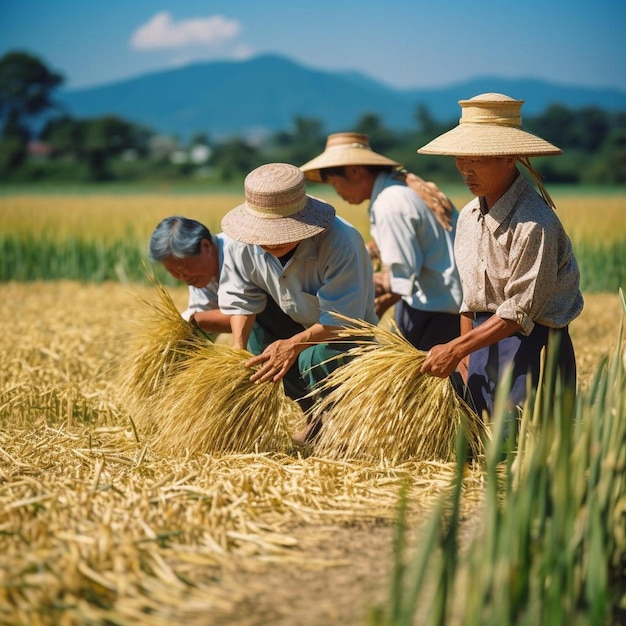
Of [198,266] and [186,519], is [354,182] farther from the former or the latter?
[186,519]

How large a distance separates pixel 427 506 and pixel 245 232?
1.17 metres

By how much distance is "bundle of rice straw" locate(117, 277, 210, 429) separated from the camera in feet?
12.6

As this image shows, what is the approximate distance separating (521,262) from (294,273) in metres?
0.90

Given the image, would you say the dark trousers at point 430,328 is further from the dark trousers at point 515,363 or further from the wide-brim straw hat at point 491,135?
the wide-brim straw hat at point 491,135

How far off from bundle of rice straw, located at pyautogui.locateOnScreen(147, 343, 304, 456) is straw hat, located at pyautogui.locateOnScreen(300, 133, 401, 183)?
124 centimetres

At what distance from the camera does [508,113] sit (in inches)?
125

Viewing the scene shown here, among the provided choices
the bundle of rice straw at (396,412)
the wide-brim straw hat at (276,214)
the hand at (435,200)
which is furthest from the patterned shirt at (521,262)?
the hand at (435,200)

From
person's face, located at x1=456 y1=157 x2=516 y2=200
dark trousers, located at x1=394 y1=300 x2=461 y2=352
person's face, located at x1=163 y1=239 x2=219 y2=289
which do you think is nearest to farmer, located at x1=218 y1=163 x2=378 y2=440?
person's face, located at x1=163 y1=239 x2=219 y2=289

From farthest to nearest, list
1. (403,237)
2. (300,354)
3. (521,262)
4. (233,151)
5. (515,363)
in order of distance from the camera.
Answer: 1. (233,151)
2. (403,237)
3. (300,354)
4. (515,363)
5. (521,262)

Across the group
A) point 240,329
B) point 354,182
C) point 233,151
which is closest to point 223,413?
point 240,329

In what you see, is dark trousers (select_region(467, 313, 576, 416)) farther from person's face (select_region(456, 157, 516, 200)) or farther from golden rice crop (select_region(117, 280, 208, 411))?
golden rice crop (select_region(117, 280, 208, 411))

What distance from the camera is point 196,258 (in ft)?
12.3

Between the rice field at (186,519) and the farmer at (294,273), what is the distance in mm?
366

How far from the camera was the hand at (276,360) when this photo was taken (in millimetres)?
3385
